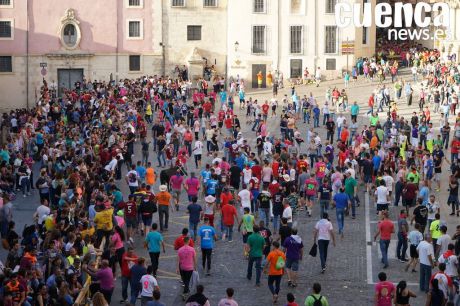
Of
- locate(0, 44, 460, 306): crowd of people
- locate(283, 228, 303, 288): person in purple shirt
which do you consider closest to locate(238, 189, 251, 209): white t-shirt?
locate(0, 44, 460, 306): crowd of people

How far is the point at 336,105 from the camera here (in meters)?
53.8

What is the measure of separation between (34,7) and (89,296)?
48079 mm

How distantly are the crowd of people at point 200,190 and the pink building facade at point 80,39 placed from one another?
41.5 ft

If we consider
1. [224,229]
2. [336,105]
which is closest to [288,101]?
[336,105]

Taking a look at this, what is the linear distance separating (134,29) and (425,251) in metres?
45.7

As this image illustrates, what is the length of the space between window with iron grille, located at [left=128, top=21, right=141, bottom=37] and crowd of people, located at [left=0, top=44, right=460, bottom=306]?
12838 mm

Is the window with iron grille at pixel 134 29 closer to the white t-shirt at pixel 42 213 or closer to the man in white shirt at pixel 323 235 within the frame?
the white t-shirt at pixel 42 213

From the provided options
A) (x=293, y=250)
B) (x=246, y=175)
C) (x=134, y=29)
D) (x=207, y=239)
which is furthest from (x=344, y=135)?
(x=134, y=29)

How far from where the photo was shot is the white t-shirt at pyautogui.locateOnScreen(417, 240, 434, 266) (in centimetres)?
2509

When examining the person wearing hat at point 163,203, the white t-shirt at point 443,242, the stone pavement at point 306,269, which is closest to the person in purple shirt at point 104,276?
the stone pavement at point 306,269

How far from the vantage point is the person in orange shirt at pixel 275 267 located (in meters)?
24.7

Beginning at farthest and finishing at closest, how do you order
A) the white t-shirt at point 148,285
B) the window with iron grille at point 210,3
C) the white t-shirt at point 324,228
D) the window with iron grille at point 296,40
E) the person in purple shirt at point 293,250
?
the window with iron grille at point 210,3, the window with iron grille at point 296,40, the white t-shirt at point 324,228, the person in purple shirt at point 293,250, the white t-shirt at point 148,285

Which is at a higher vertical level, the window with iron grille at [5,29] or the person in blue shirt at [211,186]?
the window with iron grille at [5,29]

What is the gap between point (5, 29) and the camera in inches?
2712
